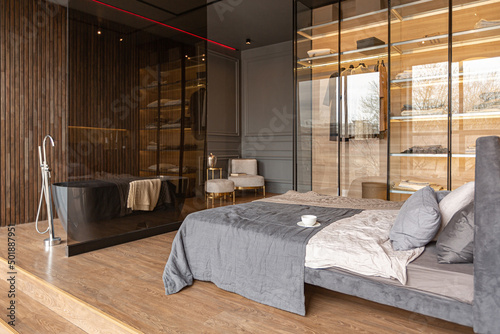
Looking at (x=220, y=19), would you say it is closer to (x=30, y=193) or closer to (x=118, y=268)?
(x=30, y=193)

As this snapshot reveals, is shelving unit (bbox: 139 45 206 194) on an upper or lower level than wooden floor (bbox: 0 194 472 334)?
upper

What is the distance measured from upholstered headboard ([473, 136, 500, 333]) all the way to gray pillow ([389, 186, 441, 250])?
1.00 ft

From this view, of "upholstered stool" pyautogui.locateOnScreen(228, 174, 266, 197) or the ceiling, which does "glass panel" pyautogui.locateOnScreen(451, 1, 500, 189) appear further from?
"upholstered stool" pyautogui.locateOnScreen(228, 174, 266, 197)

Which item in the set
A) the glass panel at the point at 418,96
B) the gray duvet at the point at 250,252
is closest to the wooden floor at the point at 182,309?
the gray duvet at the point at 250,252

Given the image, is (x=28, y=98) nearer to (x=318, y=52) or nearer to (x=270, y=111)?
(x=318, y=52)

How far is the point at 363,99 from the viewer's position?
4.40 meters

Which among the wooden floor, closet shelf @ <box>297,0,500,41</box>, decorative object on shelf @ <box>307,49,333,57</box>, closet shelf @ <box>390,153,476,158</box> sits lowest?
the wooden floor

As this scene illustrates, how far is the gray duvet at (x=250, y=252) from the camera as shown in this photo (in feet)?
6.41

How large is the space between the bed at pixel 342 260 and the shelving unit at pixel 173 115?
4.70ft

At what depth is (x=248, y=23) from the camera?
215 inches

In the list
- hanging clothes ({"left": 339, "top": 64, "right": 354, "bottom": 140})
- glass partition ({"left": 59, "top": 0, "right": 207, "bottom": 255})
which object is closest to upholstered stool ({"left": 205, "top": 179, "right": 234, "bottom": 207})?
glass partition ({"left": 59, "top": 0, "right": 207, "bottom": 255})

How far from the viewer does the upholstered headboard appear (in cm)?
137

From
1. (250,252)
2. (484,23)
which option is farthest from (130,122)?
(484,23)

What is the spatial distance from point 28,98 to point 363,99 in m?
4.15
